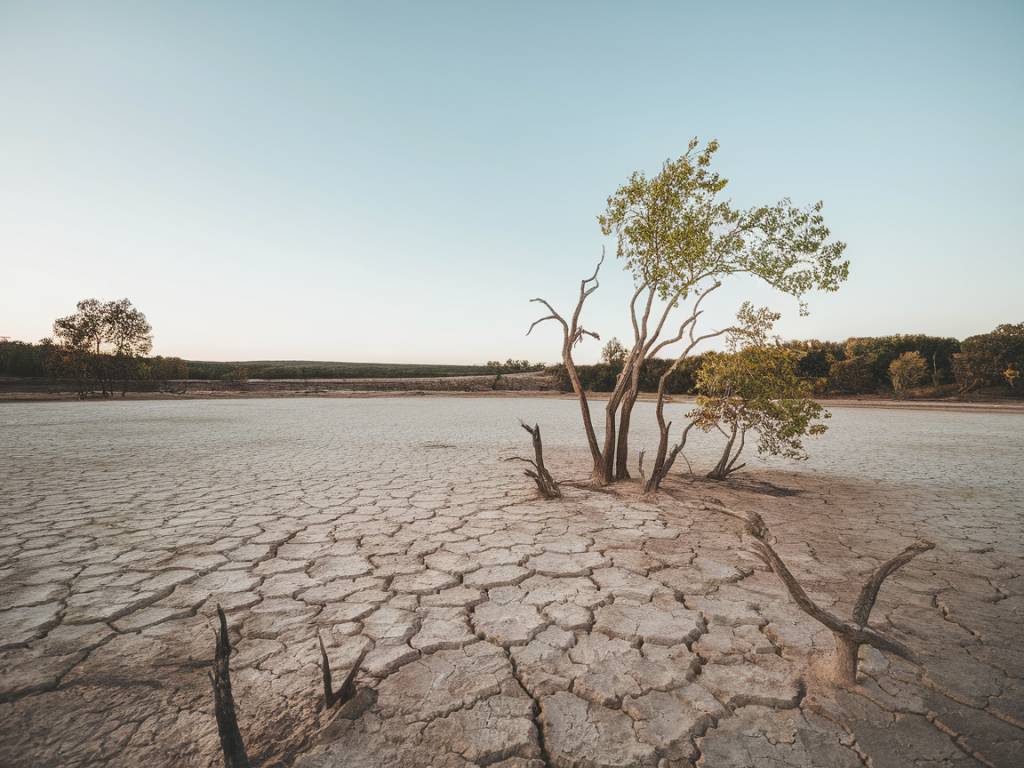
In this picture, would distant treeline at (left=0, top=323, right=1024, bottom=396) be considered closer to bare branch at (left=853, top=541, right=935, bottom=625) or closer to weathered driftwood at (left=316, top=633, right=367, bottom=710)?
bare branch at (left=853, top=541, right=935, bottom=625)

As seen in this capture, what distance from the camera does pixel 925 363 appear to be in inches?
1184

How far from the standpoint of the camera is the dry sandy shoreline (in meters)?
23.2

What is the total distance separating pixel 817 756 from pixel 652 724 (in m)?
0.56

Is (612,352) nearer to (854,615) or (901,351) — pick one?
(901,351)

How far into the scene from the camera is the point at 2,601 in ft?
9.07

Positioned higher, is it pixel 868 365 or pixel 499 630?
pixel 868 365

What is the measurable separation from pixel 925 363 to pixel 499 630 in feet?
127

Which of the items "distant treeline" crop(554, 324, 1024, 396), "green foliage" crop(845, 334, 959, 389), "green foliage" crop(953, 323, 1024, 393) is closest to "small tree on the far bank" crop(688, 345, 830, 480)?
"distant treeline" crop(554, 324, 1024, 396)

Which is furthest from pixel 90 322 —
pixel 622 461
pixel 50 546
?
pixel 622 461

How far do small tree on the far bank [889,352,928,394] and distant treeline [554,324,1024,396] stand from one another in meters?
0.51

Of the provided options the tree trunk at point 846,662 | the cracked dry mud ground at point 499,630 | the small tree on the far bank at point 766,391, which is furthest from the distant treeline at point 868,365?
the tree trunk at point 846,662

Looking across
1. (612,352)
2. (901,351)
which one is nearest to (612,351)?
(612,352)

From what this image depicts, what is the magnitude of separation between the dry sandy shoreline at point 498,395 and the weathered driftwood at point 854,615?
600 inches

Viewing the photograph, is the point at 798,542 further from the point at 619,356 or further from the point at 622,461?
the point at 619,356
